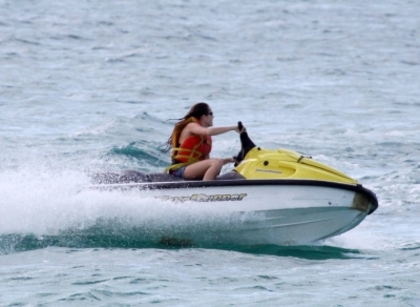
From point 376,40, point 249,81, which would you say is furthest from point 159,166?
point 376,40

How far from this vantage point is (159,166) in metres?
18.9

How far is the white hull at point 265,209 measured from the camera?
453 inches

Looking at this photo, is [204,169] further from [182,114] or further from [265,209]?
[182,114]

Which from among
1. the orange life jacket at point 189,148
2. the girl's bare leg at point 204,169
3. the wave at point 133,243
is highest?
the orange life jacket at point 189,148

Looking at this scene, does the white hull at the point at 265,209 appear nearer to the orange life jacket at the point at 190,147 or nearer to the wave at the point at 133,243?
the wave at the point at 133,243

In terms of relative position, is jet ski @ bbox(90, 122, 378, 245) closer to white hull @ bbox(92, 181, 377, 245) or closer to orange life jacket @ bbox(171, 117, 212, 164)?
white hull @ bbox(92, 181, 377, 245)

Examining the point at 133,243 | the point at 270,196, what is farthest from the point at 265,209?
the point at 133,243

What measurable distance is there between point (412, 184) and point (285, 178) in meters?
6.28

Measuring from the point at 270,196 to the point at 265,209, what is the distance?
6.9 inches

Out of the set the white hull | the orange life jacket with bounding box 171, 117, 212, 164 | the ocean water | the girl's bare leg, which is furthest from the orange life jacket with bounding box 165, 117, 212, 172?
the ocean water

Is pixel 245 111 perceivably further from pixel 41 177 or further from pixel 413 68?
pixel 41 177

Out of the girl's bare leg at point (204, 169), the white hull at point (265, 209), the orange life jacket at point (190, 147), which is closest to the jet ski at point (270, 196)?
the white hull at point (265, 209)

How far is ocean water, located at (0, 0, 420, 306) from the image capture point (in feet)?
33.0

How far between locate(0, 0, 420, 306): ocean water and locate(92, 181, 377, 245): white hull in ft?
0.44
